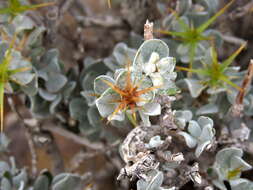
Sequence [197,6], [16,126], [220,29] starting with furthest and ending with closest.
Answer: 1. [16,126]
2. [220,29]
3. [197,6]

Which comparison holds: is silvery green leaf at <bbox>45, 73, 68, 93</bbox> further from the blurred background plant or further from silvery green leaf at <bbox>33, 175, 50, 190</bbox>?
silvery green leaf at <bbox>33, 175, 50, 190</bbox>

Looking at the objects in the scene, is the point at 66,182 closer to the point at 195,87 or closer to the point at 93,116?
the point at 93,116

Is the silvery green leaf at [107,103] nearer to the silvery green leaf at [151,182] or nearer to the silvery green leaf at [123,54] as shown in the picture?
the silvery green leaf at [151,182]

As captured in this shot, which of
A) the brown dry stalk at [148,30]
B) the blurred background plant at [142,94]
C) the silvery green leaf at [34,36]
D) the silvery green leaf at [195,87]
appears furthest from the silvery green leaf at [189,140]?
the silvery green leaf at [34,36]

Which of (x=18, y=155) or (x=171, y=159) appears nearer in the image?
(x=171, y=159)

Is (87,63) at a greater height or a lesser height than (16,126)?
greater

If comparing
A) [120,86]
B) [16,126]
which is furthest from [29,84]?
[16,126]

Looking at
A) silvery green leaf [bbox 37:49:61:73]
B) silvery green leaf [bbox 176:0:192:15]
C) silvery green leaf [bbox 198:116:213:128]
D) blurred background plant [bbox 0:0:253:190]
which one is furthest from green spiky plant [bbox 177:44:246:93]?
silvery green leaf [bbox 37:49:61:73]

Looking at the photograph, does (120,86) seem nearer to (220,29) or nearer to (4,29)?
(4,29)
